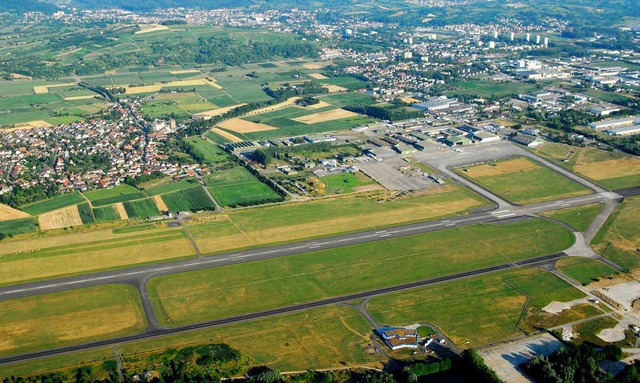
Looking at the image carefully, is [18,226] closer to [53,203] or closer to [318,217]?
[53,203]

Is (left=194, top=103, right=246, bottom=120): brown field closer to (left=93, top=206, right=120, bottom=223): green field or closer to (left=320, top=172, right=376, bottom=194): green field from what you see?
(left=320, top=172, right=376, bottom=194): green field

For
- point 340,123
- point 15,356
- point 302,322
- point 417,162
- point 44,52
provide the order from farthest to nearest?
point 44,52
point 340,123
point 417,162
point 302,322
point 15,356

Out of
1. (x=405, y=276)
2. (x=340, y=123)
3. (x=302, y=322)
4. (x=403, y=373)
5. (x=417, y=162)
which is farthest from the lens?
(x=340, y=123)

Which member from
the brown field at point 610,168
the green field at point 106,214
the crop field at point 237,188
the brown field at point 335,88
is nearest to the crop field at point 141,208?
the green field at point 106,214

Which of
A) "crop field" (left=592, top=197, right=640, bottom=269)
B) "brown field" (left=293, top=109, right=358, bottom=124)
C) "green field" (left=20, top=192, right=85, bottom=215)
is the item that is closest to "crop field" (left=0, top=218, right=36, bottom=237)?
"green field" (left=20, top=192, right=85, bottom=215)

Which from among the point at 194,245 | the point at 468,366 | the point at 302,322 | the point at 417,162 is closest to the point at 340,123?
the point at 417,162

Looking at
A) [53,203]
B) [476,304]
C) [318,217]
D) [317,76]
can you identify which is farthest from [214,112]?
[476,304]

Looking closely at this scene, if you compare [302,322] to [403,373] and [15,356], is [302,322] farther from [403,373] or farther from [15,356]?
[15,356]
